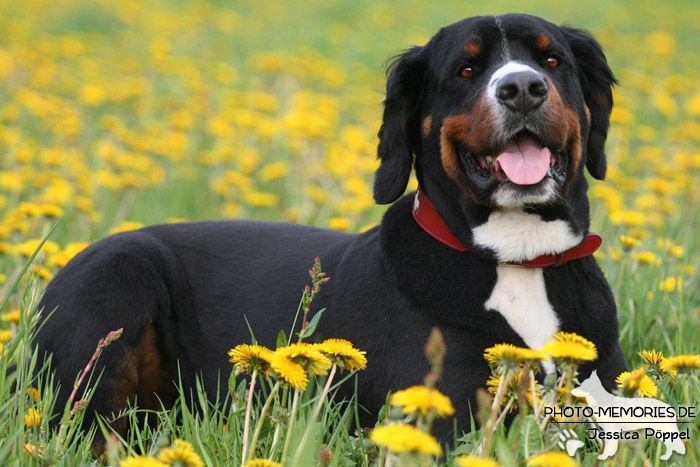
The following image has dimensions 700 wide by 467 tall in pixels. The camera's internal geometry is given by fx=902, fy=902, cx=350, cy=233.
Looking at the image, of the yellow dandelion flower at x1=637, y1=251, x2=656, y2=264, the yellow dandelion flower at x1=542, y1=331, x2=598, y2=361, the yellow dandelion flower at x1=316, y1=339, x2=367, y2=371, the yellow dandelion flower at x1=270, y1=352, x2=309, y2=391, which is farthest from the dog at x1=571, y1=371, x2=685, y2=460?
the yellow dandelion flower at x1=637, y1=251, x2=656, y2=264

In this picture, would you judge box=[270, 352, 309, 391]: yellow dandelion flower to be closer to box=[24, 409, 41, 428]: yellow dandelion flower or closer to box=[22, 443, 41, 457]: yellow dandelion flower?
box=[22, 443, 41, 457]: yellow dandelion flower

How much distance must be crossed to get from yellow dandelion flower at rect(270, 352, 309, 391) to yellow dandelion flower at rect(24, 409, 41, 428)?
878mm

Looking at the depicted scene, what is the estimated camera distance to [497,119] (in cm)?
316

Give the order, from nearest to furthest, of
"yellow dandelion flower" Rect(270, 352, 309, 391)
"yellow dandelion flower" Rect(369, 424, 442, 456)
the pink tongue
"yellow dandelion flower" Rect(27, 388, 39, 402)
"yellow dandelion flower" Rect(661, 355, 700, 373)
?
"yellow dandelion flower" Rect(369, 424, 442, 456)
"yellow dandelion flower" Rect(270, 352, 309, 391)
"yellow dandelion flower" Rect(661, 355, 700, 373)
"yellow dandelion flower" Rect(27, 388, 39, 402)
the pink tongue

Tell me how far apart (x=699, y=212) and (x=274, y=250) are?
403cm

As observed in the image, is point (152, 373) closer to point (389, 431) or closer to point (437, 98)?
point (437, 98)

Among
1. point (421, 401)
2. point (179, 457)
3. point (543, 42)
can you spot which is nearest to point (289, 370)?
point (179, 457)

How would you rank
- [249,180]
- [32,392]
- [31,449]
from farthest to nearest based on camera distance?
[249,180]
[32,392]
[31,449]

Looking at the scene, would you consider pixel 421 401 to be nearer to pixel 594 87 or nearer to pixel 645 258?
pixel 594 87

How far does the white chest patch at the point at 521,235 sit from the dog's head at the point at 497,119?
0.04m

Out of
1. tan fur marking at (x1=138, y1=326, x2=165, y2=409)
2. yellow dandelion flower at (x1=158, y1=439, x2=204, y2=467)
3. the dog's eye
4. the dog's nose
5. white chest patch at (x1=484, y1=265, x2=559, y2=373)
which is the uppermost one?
the dog's eye

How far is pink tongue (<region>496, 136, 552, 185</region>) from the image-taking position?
3207 millimetres

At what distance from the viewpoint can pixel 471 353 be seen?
3068 mm

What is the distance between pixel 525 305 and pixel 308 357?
4.11 ft
